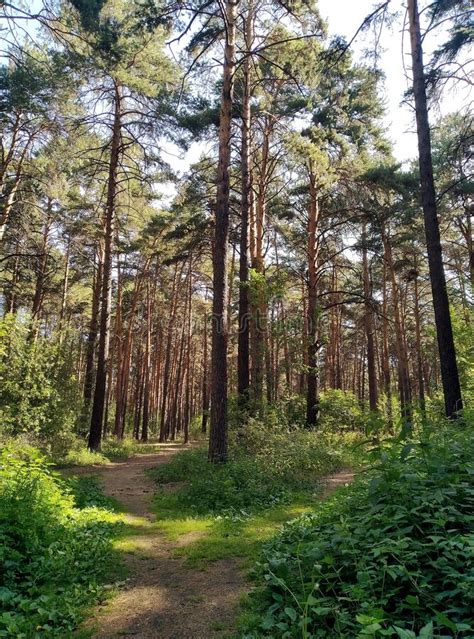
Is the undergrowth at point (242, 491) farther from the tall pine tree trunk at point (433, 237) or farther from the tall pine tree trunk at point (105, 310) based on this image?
the tall pine tree trunk at point (105, 310)

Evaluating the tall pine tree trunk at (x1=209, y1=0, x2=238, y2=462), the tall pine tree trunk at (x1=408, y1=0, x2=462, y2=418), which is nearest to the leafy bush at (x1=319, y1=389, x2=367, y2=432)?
the tall pine tree trunk at (x1=209, y1=0, x2=238, y2=462)

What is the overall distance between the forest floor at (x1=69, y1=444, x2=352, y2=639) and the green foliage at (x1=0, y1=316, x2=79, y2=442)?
8.09 metres

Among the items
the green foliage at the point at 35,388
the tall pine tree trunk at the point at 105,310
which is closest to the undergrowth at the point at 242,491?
the green foliage at the point at 35,388

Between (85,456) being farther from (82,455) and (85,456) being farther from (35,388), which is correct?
(35,388)

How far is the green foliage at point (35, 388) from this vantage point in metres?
13.3

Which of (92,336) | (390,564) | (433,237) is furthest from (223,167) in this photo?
(92,336)

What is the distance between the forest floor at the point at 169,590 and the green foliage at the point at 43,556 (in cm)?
26

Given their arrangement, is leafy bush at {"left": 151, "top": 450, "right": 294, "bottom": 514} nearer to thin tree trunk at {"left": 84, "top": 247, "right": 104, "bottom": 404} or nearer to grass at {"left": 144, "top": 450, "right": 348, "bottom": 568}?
grass at {"left": 144, "top": 450, "right": 348, "bottom": 568}

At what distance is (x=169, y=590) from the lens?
426 centimetres

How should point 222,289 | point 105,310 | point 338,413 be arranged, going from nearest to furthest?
1. point 222,289
2. point 105,310
3. point 338,413

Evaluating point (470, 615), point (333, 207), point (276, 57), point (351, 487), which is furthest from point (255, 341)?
point (470, 615)

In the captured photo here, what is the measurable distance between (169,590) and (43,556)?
1257mm

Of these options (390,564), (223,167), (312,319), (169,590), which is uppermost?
(223,167)

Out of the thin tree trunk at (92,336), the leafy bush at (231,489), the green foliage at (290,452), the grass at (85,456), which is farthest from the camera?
the thin tree trunk at (92,336)
